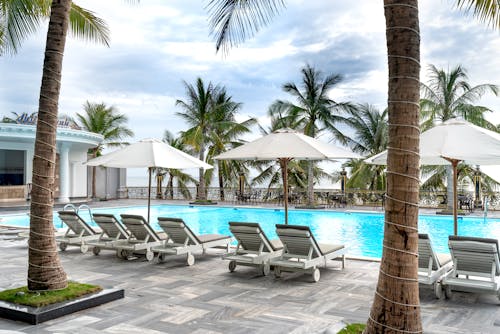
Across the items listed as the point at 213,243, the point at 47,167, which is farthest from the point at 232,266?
the point at 47,167

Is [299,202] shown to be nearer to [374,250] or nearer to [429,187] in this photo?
[429,187]

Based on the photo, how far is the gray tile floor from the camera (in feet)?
15.3

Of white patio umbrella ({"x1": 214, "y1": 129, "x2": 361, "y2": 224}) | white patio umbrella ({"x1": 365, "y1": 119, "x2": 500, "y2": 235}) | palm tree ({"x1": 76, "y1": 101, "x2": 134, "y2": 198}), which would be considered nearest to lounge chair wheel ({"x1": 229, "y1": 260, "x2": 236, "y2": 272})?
white patio umbrella ({"x1": 214, "y1": 129, "x2": 361, "y2": 224})

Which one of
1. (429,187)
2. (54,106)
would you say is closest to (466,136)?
(54,106)

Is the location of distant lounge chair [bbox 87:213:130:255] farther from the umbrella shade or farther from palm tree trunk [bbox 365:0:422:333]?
palm tree trunk [bbox 365:0:422:333]

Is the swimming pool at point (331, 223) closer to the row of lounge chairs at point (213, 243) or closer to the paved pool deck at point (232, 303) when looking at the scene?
the row of lounge chairs at point (213, 243)

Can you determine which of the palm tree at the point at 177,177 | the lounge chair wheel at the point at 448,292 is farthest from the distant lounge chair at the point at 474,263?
the palm tree at the point at 177,177

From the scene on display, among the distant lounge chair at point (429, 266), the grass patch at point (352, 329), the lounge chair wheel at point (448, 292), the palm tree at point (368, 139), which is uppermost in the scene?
the palm tree at point (368, 139)

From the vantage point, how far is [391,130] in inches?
125

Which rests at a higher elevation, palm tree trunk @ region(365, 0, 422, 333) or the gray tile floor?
palm tree trunk @ region(365, 0, 422, 333)

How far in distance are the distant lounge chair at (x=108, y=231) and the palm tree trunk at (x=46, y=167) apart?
335 centimetres

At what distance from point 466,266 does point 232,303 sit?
2.99m

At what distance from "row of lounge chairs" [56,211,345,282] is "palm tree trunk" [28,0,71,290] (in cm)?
278

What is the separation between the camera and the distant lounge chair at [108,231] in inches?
347
